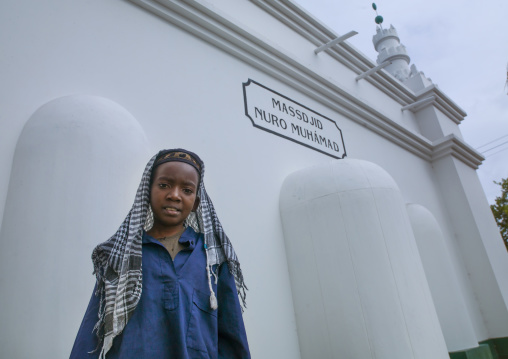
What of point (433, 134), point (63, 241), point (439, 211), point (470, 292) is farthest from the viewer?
point (433, 134)

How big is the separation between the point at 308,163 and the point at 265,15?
7.05 ft

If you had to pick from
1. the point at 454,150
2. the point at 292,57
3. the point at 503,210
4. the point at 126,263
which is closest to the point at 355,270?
the point at 126,263

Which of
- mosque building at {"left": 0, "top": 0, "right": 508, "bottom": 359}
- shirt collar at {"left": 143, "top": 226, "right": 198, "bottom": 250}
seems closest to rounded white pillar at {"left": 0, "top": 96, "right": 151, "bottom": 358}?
mosque building at {"left": 0, "top": 0, "right": 508, "bottom": 359}

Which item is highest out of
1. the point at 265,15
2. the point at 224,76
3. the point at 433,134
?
the point at 265,15

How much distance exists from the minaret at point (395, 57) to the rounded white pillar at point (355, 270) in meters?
5.44

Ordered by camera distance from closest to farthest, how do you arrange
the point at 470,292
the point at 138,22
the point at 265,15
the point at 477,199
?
the point at 138,22 < the point at 265,15 < the point at 470,292 < the point at 477,199

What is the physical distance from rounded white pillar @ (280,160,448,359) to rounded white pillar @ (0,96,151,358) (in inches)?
65.2

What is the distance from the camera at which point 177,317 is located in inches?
49.8

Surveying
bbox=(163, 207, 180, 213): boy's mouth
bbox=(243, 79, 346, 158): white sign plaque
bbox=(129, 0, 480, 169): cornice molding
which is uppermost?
bbox=(129, 0, 480, 169): cornice molding

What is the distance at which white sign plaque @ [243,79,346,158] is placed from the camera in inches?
142

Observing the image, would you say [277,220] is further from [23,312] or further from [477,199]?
[477,199]

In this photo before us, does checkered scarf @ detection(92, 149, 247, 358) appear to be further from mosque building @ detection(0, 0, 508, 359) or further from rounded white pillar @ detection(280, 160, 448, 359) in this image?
rounded white pillar @ detection(280, 160, 448, 359)

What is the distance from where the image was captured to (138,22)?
2.90 meters

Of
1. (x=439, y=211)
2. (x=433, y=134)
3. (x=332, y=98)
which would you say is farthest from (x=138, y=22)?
(x=433, y=134)
